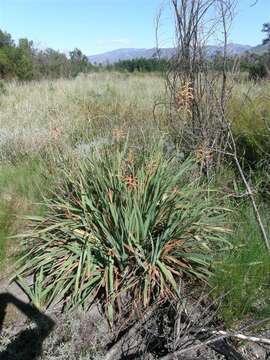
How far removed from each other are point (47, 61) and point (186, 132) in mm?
20961

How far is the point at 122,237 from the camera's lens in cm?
307

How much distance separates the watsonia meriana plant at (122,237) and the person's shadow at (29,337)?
0.15 m

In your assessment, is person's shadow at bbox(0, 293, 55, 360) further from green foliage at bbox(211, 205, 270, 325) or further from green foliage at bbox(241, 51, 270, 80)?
green foliage at bbox(241, 51, 270, 80)

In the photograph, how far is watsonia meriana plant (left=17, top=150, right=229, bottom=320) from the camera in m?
3.02

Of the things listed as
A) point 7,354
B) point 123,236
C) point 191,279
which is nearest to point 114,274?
point 123,236

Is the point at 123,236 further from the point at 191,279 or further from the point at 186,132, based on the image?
the point at 186,132

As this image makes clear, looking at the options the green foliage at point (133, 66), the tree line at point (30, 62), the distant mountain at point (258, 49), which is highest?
the distant mountain at point (258, 49)

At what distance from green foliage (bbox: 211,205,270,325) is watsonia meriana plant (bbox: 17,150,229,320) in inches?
6.7

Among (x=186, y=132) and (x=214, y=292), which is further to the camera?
(x=186, y=132)

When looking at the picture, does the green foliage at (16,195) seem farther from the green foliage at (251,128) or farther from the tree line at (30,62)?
the tree line at (30,62)

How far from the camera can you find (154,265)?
3.00m

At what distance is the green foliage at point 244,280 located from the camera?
2.71 m

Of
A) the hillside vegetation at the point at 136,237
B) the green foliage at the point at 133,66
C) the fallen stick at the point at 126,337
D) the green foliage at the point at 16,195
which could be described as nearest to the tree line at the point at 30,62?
the green foliage at the point at 133,66

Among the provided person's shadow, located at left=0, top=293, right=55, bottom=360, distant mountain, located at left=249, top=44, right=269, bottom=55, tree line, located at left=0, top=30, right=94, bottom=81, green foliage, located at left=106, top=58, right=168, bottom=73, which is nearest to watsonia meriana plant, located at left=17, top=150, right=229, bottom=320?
person's shadow, located at left=0, top=293, right=55, bottom=360
